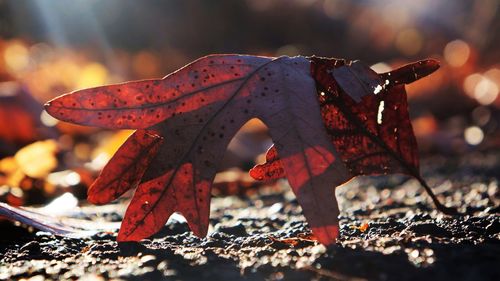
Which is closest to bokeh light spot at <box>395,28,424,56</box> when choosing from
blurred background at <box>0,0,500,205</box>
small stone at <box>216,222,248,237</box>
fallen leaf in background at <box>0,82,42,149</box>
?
blurred background at <box>0,0,500,205</box>

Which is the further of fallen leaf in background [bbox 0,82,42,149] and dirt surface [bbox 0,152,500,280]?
fallen leaf in background [bbox 0,82,42,149]

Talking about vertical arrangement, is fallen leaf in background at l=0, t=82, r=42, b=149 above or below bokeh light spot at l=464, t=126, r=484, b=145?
above

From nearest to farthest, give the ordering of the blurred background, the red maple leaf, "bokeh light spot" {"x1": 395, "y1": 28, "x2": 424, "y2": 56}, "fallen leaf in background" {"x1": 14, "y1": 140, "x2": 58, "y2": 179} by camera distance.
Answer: the red maple leaf → "fallen leaf in background" {"x1": 14, "y1": 140, "x2": 58, "y2": 179} → the blurred background → "bokeh light spot" {"x1": 395, "y1": 28, "x2": 424, "y2": 56}

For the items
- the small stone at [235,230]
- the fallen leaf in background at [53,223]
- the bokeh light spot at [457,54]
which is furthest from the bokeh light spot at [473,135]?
the fallen leaf in background at [53,223]

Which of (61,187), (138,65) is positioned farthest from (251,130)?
(138,65)

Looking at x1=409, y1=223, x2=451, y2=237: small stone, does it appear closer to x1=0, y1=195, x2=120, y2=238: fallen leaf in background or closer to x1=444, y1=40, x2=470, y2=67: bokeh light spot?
x1=0, y1=195, x2=120, y2=238: fallen leaf in background

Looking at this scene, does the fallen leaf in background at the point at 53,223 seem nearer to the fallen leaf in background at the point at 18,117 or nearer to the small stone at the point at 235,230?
the small stone at the point at 235,230

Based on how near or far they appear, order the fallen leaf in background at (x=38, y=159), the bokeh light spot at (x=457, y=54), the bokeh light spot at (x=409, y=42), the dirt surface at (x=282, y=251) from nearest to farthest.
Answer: the dirt surface at (x=282, y=251) < the fallen leaf in background at (x=38, y=159) < the bokeh light spot at (x=457, y=54) < the bokeh light spot at (x=409, y=42)
